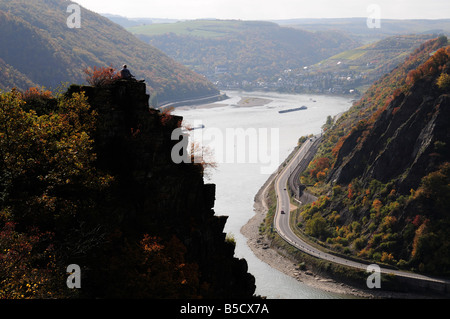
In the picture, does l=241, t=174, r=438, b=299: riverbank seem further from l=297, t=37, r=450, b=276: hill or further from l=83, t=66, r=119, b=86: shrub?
l=83, t=66, r=119, b=86: shrub

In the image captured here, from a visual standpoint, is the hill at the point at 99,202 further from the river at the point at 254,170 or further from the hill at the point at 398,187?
the hill at the point at 398,187

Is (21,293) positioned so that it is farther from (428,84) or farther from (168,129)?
(428,84)

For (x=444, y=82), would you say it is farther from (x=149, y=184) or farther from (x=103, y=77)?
(x=103, y=77)

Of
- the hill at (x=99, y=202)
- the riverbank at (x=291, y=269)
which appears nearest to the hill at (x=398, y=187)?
the riverbank at (x=291, y=269)

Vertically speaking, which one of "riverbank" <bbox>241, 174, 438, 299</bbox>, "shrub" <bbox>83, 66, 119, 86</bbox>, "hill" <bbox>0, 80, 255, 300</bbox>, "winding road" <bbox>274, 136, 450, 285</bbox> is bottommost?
"riverbank" <bbox>241, 174, 438, 299</bbox>

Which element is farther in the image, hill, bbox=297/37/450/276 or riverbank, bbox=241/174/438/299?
hill, bbox=297/37/450/276

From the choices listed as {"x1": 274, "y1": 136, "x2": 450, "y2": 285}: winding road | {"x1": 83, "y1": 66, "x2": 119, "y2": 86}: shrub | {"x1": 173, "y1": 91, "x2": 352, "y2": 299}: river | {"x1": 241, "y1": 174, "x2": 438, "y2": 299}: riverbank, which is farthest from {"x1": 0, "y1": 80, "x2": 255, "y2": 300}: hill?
{"x1": 274, "y1": 136, "x2": 450, "y2": 285}: winding road

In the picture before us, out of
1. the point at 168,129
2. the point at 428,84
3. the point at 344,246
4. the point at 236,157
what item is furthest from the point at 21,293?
the point at 236,157
